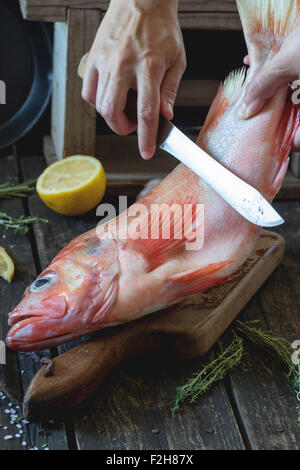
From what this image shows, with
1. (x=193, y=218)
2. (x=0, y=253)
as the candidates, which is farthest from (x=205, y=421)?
(x=0, y=253)

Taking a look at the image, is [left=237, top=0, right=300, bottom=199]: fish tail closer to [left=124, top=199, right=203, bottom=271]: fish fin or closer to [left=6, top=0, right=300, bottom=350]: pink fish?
[left=6, top=0, right=300, bottom=350]: pink fish

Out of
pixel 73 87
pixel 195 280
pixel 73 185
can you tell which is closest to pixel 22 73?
pixel 73 87

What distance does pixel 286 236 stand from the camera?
7.20ft

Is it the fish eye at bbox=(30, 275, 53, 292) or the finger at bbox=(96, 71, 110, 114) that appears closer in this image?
the fish eye at bbox=(30, 275, 53, 292)

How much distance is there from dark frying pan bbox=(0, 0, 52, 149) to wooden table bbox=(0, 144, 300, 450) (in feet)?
3.67

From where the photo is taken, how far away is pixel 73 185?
86.0 inches

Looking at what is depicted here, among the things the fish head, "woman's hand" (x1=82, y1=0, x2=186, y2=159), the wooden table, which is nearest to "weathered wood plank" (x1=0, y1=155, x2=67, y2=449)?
the wooden table

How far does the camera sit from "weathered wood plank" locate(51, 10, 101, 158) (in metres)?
2.25

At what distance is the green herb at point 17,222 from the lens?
214 centimetres

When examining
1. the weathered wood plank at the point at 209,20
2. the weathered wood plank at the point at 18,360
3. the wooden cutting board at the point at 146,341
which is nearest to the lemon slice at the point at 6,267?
the weathered wood plank at the point at 18,360

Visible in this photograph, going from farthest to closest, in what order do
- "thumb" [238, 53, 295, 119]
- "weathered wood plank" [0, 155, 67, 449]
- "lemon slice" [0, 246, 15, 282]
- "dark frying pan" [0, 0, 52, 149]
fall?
1. "dark frying pan" [0, 0, 52, 149]
2. "lemon slice" [0, 246, 15, 282]
3. "thumb" [238, 53, 295, 119]
4. "weathered wood plank" [0, 155, 67, 449]

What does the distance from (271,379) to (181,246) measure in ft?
1.29

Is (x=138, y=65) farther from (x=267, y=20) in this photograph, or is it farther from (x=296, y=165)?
(x=296, y=165)
